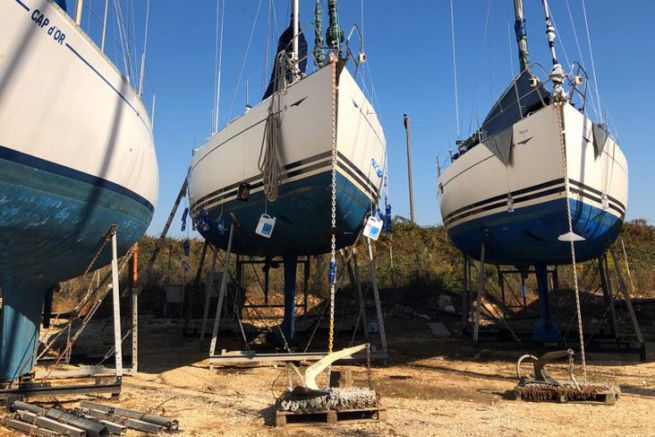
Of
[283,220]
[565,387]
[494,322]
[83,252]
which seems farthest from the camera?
[494,322]

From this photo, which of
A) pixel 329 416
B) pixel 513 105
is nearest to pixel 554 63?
pixel 513 105

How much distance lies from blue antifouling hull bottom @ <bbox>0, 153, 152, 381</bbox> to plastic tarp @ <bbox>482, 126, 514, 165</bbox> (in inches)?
268

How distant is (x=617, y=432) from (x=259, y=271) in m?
16.8

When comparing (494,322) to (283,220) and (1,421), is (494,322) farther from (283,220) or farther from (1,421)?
(1,421)

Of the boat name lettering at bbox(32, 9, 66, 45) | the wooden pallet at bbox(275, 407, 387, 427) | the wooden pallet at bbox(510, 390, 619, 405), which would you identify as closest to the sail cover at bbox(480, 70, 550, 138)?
the wooden pallet at bbox(510, 390, 619, 405)

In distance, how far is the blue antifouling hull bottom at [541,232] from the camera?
9.00 m

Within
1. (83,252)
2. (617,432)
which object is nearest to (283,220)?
(83,252)

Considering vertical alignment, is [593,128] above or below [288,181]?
above

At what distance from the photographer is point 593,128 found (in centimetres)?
909

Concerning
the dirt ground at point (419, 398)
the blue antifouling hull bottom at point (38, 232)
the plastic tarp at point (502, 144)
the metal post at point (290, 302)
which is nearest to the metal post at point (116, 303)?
the blue antifouling hull bottom at point (38, 232)

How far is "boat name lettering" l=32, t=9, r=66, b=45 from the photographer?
4.29 m

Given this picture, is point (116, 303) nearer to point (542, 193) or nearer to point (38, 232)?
point (38, 232)

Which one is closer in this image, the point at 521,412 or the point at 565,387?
the point at 521,412

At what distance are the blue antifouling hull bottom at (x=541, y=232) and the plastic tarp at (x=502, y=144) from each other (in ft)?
3.59
